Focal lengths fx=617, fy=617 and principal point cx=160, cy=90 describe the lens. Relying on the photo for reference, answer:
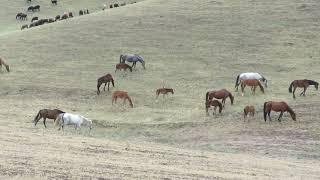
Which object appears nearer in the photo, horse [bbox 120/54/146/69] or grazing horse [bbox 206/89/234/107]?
grazing horse [bbox 206/89/234/107]

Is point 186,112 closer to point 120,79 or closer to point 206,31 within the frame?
point 120,79

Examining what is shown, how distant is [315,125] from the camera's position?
89.0 feet

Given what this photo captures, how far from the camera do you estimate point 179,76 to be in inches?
1486

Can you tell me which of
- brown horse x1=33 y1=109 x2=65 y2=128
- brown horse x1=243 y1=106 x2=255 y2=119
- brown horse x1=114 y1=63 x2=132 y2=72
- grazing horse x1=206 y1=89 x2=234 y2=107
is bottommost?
brown horse x1=243 y1=106 x2=255 y2=119

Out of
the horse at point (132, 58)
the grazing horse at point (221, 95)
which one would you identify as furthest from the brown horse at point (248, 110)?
the horse at point (132, 58)

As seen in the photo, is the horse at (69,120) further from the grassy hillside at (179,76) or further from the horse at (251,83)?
the horse at (251,83)

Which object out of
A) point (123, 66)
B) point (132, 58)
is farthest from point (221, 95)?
point (132, 58)

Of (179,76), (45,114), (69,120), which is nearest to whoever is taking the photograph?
(69,120)

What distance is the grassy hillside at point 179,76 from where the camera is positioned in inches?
902

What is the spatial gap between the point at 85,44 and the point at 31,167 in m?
30.2

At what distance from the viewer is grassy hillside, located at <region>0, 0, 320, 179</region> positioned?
22.9m

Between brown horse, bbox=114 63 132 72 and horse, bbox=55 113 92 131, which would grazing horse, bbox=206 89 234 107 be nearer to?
horse, bbox=55 113 92 131

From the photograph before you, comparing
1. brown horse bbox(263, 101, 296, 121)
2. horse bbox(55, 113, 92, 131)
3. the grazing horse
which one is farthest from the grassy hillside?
the grazing horse

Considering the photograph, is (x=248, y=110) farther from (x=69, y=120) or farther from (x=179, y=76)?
(x=179, y=76)
